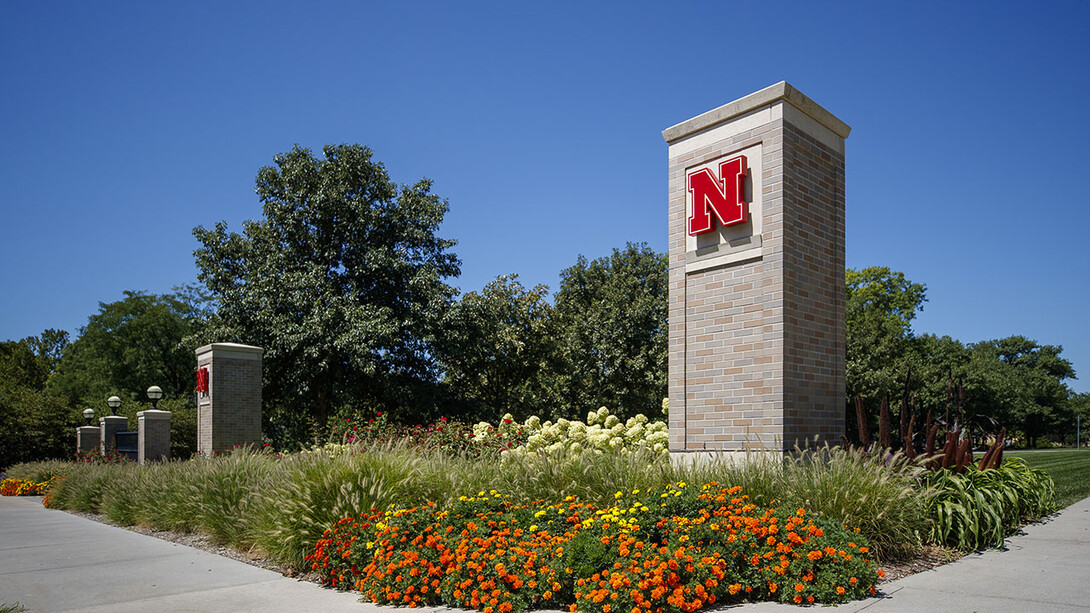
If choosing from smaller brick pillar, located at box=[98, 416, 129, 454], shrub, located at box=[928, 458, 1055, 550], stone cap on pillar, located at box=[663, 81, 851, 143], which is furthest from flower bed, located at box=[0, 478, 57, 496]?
shrub, located at box=[928, 458, 1055, 550]

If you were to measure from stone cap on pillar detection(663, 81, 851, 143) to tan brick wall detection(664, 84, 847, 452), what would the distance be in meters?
0.02

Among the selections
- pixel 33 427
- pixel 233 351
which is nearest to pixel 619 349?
pixel 233 351

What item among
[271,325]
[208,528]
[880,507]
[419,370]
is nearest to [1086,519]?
[880,507]

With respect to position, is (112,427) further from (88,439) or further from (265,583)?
(265,583)

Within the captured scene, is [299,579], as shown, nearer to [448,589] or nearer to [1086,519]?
[448,589]

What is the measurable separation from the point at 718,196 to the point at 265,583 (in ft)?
21.5

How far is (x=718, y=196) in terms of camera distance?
8.69 meters

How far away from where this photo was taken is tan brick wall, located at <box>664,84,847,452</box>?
809 centimetres

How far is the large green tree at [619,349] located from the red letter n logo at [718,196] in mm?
20355

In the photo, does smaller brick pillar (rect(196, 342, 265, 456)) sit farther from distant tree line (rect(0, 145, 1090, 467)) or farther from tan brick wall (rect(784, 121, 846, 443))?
tan brick wall (rect(784, 121, 846, 443))

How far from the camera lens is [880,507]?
6262mm

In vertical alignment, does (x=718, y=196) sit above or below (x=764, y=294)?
above

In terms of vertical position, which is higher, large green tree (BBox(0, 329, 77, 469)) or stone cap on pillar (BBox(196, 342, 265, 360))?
stone cap on pillar (BBox(196, 342, 265, 360))

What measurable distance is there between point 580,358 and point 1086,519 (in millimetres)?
22223
